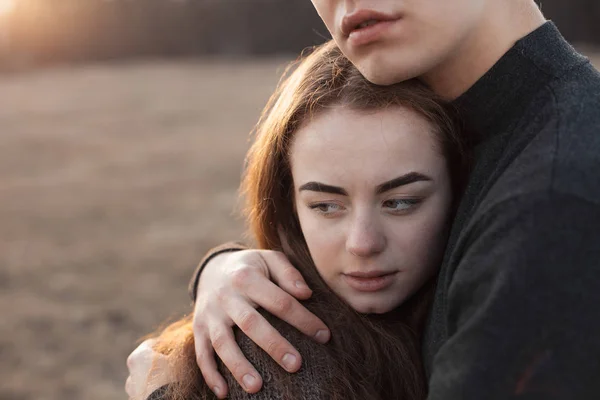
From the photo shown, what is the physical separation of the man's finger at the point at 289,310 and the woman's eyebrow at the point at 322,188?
10.4 inches

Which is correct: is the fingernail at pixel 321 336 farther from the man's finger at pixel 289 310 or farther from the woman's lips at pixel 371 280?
the woman's lips at pixel 371 280

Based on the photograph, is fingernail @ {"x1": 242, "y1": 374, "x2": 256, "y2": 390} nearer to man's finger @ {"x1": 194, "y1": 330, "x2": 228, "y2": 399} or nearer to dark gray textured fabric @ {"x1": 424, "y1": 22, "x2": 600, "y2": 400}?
man's finger @ {"x1": 194, "y1": 330, "x2": 228, "y2": 399}

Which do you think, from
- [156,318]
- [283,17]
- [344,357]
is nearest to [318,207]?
[344,357]

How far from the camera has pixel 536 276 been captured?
3.77 ft

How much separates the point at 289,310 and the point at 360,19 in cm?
70

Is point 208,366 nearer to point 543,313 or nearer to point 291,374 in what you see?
point 291,374

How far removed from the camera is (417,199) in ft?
5.46

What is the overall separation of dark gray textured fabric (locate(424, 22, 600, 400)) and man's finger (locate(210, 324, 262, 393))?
46 centimetres

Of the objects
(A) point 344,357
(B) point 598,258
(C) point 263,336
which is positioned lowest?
Result: (A) point 344,357

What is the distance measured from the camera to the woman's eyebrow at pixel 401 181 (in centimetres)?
162

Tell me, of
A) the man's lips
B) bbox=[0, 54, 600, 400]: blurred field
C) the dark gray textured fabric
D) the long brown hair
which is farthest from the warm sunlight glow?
the dark gray textured fabric

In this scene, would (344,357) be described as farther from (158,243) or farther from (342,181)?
(158,243)

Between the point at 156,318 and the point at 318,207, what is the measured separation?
4396 mm

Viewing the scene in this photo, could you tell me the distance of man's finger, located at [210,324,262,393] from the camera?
1.59 meters
